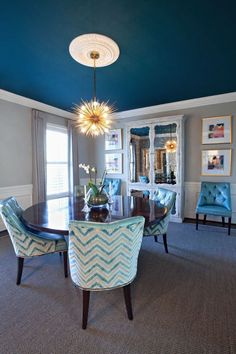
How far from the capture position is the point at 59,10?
1987mm

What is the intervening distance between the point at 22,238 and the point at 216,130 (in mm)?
3988

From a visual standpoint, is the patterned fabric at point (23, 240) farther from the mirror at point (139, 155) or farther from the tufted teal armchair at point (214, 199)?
the mirror at point (139, 155)

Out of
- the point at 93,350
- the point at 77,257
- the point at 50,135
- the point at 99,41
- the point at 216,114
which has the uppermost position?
the point at 99,41

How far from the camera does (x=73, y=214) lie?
7.26ft

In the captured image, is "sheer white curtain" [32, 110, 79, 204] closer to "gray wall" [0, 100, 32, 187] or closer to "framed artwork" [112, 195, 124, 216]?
"gray wall" [0, 100, 32, 187]

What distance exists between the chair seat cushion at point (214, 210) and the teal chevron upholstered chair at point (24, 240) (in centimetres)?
265

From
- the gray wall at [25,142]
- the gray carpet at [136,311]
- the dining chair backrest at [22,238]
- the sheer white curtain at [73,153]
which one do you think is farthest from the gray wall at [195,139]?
the dining chair backrest at [22,238]

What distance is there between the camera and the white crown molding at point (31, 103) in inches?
146

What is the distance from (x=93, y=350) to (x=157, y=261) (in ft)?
4.75

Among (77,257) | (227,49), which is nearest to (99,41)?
(227,49)

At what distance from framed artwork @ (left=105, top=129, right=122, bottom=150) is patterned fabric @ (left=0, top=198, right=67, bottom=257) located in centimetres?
344

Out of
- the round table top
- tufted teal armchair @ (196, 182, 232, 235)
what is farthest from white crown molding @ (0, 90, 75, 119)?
tufted teal armchair @ (196, 182, 232, 235)

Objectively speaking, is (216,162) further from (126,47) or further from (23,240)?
(23,240)

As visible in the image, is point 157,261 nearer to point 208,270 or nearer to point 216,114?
point 208,270
